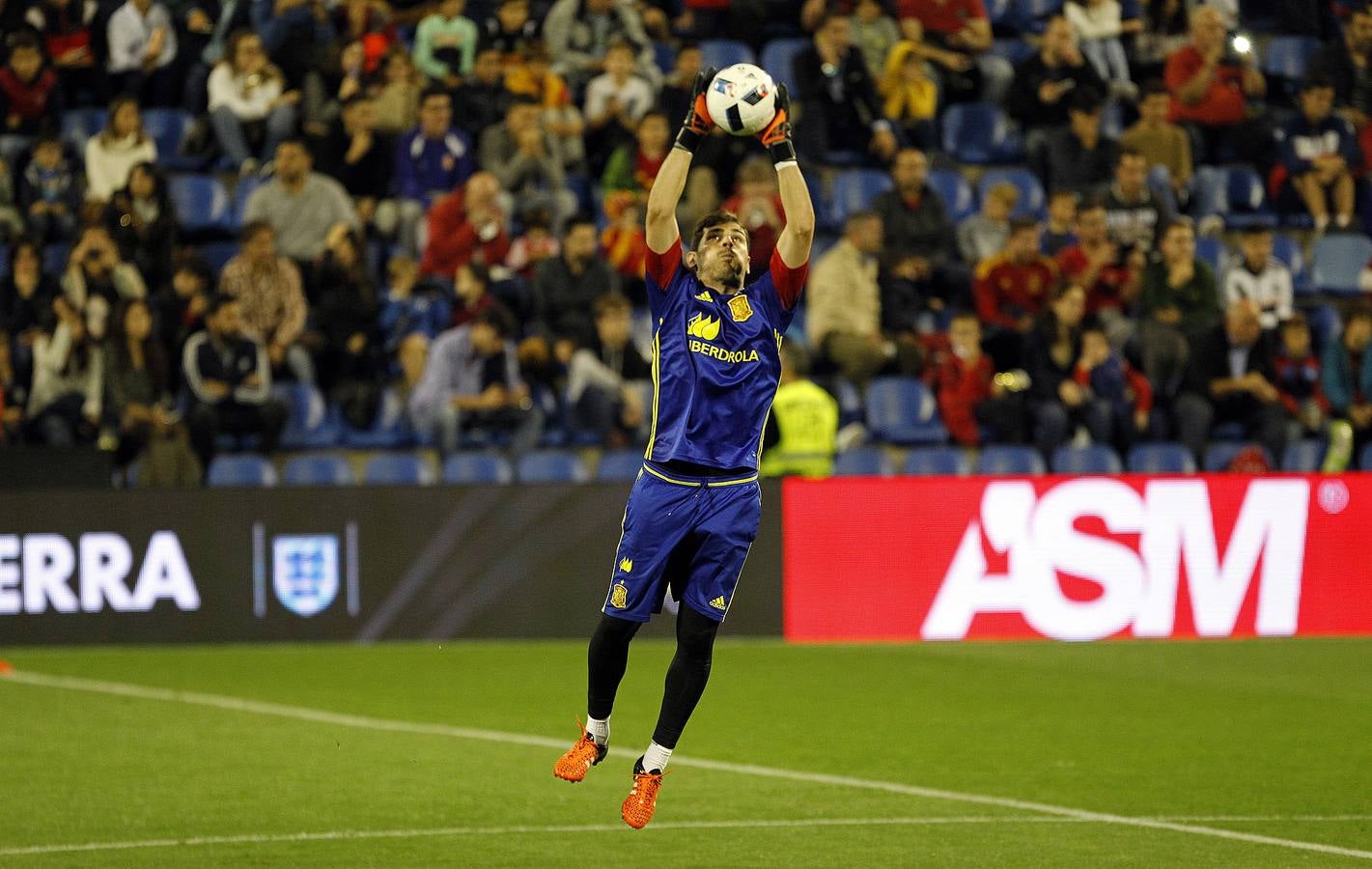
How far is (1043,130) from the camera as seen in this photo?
19.2 meters

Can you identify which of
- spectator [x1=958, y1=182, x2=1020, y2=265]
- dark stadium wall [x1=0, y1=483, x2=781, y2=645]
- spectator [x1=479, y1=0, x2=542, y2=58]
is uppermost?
spectator [x1=479, y1=0, x2=542, y2=58]

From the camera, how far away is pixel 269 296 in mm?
15984

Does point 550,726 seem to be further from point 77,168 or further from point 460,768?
point 77,168

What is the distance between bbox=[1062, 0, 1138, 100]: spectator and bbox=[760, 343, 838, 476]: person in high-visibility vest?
6650 mm

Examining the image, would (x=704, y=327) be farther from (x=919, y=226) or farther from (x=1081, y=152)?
(x=1081, y=152)

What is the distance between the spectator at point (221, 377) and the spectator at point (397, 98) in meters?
3.00

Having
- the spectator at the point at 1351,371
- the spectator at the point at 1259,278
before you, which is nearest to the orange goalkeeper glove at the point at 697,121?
the spectator at the point at 1351,371

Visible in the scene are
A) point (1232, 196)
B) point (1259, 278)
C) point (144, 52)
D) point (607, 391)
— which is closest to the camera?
point (607, 391)

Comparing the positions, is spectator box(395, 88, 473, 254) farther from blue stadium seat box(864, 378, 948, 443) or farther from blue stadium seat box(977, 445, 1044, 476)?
blue stadium seat box(977, 445, 1044, 476)

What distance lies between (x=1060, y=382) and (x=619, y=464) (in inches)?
148

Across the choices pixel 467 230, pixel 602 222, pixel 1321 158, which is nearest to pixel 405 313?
pixel 467 230

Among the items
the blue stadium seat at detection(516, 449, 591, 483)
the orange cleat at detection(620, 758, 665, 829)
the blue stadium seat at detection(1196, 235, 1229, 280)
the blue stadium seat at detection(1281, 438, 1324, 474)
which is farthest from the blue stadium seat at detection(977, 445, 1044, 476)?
the orange cleat at detection(620, 758, 665, 829)

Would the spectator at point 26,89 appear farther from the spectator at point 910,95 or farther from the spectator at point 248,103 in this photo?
the spectator at point 910,95

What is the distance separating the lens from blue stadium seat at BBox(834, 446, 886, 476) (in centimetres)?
1612
